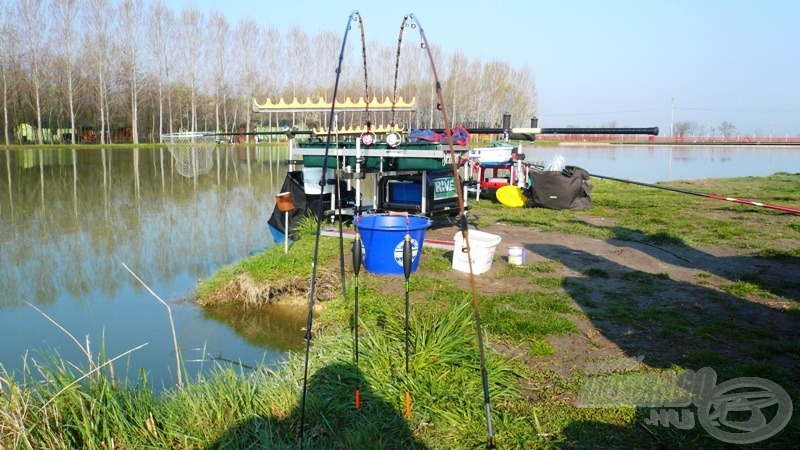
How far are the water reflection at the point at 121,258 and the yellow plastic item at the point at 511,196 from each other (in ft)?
13.5

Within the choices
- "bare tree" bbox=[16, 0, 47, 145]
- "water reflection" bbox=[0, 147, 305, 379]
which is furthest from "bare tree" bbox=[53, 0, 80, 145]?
"water reflection" bbox=[0, 147, 305, 379]

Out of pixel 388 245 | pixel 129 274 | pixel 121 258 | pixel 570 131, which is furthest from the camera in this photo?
pixel 121 258

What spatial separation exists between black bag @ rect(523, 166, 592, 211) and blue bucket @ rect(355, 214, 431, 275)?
16.5ft

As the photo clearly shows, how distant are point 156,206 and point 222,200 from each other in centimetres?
147

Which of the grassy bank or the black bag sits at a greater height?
the black bag

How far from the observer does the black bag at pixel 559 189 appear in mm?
10359

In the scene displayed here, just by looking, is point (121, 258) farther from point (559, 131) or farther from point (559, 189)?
point (559, 189)

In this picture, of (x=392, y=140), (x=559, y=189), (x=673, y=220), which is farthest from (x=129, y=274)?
(x=673, y=220)

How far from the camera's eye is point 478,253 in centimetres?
573

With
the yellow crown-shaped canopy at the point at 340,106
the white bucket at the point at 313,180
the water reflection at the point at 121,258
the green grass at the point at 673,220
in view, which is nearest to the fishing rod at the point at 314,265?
the water reflection at the point at 121,258

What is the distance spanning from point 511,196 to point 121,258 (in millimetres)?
6252

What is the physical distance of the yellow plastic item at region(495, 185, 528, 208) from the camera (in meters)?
10.9

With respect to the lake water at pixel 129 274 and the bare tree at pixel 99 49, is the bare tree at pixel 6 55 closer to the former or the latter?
the bare tree at pixel 99 49

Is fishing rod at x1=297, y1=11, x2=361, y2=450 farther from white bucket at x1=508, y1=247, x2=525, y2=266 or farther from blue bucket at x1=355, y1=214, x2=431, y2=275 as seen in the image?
white bucket at x1=508, y1=247, x2=525, y2=266
